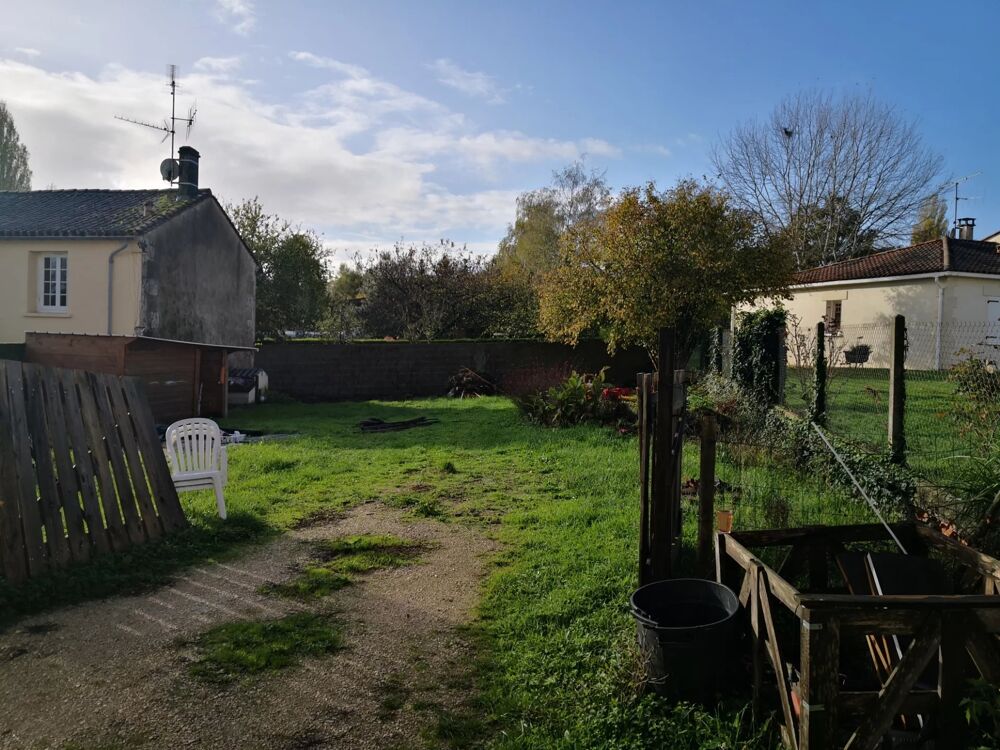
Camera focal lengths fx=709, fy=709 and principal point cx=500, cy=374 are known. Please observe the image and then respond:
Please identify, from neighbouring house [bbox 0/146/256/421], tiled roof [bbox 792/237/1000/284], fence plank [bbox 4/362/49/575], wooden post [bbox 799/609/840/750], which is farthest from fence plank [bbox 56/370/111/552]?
tiled roof [bbox 792/237/1000/284]

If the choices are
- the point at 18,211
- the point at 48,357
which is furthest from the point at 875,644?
the point at 18,211

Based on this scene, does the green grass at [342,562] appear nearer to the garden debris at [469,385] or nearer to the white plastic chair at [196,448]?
the white plastic chair at [196,448]

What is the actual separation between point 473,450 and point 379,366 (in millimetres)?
11401

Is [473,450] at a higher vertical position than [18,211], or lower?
lower

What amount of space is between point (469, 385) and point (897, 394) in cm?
1565

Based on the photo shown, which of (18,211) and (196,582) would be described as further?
(18,211)

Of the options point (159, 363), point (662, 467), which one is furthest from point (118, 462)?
point (159, 363)

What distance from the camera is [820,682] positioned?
276 cm

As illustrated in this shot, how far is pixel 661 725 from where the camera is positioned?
3.18 meters

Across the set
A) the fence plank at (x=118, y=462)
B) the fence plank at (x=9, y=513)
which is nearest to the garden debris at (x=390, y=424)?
the fence plank at (x=118, y=462)

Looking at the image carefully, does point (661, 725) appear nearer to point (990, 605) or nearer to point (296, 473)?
point (990, 605)

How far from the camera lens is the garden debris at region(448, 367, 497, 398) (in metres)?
21.1

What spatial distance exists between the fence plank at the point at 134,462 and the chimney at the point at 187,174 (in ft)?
51.3

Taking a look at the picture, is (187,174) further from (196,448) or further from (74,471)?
(74,471)
